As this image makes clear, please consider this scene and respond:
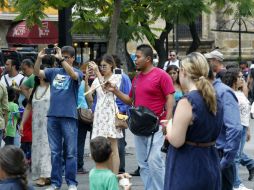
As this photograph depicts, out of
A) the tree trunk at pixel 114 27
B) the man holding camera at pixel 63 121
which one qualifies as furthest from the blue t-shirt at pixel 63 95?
the tree trunk at pixel 114 27

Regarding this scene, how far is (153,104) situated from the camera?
9781 millimetres

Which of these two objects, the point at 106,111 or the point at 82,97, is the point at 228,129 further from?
the point at 82,97

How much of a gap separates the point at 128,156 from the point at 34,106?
12.1 feet

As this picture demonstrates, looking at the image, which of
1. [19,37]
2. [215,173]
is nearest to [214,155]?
[215,173]

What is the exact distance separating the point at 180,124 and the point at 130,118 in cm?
328

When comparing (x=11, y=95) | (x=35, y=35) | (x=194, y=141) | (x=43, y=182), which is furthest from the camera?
(x=35, y=35)

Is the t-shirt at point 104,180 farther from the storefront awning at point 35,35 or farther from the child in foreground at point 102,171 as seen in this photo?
the storefront awning at point 35,35

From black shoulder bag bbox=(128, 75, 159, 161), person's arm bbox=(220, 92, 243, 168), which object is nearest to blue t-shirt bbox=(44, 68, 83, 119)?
black shoulder bag bbox=(128, 75, 159, 161)

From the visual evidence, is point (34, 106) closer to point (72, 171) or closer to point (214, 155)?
point (72, 171)

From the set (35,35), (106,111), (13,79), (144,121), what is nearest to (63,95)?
(106,111)

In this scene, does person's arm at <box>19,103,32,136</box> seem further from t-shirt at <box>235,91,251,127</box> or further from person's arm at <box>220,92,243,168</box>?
person's arm at <box>220,92,243,168</box>

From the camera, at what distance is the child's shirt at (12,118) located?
511 inches

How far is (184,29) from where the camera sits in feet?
135

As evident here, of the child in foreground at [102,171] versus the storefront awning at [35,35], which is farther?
the storefront awning at [35,35]
